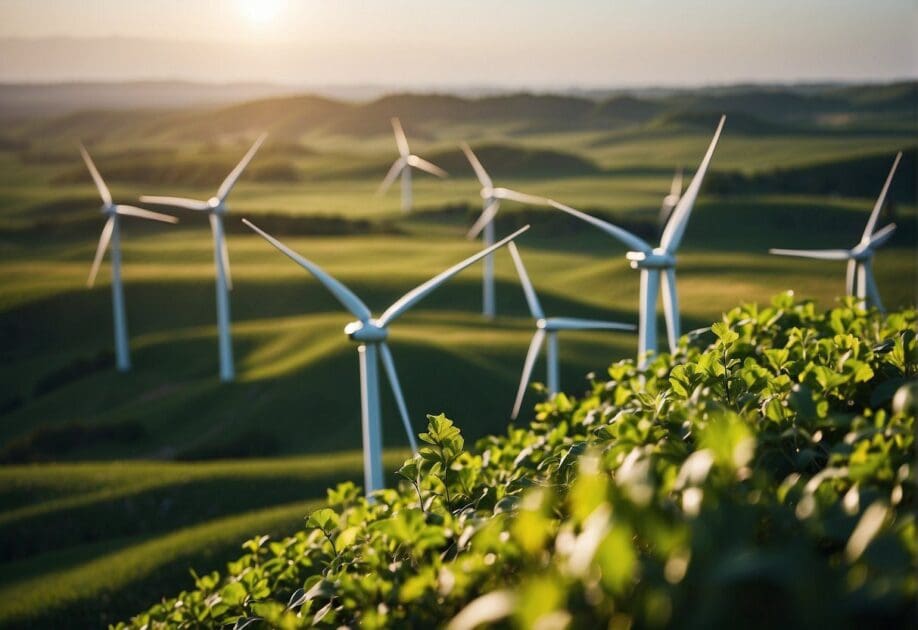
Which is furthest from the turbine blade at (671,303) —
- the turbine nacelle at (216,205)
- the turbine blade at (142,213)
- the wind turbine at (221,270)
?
the turbine nacelle at (216,205)

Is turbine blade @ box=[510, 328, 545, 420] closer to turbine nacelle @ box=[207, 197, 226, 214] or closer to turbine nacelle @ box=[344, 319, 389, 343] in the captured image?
turbine nacelle @ box=[344, 319, 389, 343]

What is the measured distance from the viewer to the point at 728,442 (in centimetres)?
448

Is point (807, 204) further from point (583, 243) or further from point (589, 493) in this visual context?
point (589, 493)

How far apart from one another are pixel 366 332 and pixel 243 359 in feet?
189

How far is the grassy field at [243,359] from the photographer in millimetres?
46688

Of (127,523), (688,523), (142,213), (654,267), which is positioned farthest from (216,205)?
(688,523)

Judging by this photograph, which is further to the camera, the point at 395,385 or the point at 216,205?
the point at 216,205

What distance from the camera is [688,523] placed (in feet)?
14.0

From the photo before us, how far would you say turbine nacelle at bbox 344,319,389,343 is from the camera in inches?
1145

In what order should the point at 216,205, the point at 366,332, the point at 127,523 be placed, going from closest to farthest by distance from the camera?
1. the point at 366,332
2. the point at 127,523
3. the point at 216,205

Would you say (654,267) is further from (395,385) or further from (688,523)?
(688,523)

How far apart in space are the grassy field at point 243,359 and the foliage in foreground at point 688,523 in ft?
107

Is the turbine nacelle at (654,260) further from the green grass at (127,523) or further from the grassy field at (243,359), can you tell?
the grassy field at (243,359)

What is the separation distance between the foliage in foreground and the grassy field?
3256 cm
